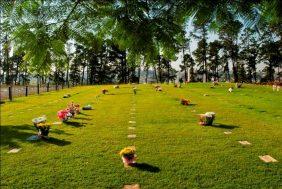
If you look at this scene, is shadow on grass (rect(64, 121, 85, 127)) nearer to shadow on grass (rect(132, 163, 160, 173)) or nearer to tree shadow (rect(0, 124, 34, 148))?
tree shadow (rect(0, 124, 34, 148))

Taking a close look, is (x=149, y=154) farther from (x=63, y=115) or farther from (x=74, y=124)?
(x=63, y=115)

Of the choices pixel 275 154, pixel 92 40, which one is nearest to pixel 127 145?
pixel 275 154

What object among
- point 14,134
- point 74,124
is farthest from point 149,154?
point 74,124

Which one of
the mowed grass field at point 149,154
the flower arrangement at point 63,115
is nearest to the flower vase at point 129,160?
the mowed grass field at point 149,154

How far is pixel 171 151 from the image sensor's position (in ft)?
33.3

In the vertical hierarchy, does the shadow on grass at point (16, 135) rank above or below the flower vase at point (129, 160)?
below

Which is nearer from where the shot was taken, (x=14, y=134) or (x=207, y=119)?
→ (x=14, y=134)

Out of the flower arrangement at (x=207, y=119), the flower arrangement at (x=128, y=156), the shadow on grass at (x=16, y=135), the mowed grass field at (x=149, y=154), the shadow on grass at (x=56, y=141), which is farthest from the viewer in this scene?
the flower arrangement at (x=207, y=119)

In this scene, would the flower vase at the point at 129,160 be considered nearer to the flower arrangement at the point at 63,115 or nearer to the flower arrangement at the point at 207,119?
the flower arrangement at the point at 207,119

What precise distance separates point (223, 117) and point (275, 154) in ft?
23.3

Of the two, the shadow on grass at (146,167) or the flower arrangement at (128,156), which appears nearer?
the shadow on grass at (146,167)

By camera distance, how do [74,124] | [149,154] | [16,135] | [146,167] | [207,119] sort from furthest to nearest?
[74,124] → [207,119] → [16,135] → [149,154] → [146,167]

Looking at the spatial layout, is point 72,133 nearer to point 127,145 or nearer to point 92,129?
point 92,129

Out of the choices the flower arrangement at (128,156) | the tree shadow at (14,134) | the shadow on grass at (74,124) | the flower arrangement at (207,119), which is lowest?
the tree shadow at (14,134)
